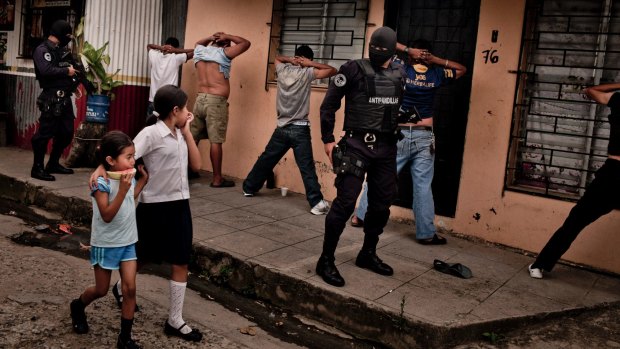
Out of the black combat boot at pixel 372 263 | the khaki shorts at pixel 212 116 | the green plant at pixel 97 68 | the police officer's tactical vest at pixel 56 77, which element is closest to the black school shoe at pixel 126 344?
the black combat boot at pixel 372 263

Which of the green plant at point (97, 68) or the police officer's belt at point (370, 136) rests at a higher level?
the green plant at point (97, 68)

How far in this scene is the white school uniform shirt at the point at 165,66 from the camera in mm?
7809

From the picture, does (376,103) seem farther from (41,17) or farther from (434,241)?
(41,17)

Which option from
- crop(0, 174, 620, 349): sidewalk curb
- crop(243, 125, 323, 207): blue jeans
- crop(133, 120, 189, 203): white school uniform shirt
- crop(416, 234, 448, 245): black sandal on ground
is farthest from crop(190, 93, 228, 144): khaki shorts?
crop(133, 120, 189, 203): white school uniform shirt

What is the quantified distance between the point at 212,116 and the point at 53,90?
2.01 metres

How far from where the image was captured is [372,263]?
4863mm

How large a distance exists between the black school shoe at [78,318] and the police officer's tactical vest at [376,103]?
237 centimetres

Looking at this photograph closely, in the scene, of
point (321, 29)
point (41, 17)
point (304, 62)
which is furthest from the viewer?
point (41, 17)

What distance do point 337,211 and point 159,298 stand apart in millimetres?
1496

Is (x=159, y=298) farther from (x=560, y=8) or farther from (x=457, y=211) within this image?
(x=560, y=8)

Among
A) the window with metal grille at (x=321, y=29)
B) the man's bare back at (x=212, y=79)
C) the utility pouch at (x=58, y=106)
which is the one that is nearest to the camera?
the window with metal grille at (x=321, y=29)

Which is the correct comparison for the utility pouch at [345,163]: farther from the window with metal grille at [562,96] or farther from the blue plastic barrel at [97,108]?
the blue plastic barrel at [97,108]

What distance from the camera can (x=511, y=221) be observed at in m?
5.91

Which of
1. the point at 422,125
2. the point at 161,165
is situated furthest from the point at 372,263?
the point at 161,165
